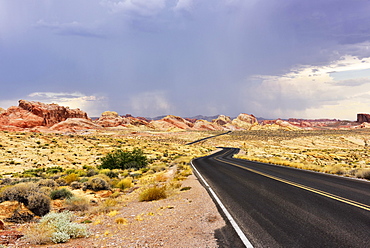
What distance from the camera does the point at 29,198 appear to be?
9.66m

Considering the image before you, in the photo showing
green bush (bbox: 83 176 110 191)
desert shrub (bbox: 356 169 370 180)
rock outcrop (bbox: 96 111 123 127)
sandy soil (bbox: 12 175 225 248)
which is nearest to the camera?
sandy soil (bbox: 12 175 225 248)

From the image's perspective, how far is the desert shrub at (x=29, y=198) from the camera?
31.7 ft

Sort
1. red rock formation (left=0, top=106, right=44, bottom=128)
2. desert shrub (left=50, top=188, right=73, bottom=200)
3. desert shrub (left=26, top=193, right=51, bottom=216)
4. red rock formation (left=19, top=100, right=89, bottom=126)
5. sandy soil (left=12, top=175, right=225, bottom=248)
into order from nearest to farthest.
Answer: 1. sandy soil (left=12, top=175, right=225, bottom=248)
2. desert shrub (left=26, top=193, right=51, bottom=216)
3. desert shrub (left=50, top=188, right=73, bottom=200)
4. red rock formation (left=0, top=106, right=44, bottom=128)
5. red rock formation (left=19, top=100, right=89, bottom=126)

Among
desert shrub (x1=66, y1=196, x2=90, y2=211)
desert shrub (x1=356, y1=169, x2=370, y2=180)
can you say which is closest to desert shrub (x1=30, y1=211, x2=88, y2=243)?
desert shrub (x1=66, y1=196, x2=90, y2=211)

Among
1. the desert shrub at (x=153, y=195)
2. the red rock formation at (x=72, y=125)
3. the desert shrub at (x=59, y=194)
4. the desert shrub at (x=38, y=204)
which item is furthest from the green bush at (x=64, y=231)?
the red rock formation at (x=72, y=125)

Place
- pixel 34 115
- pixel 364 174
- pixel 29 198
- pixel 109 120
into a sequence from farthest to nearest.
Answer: pixel 109 120 → pixel 34 115 → pixel 364 174 → pixel 29 198

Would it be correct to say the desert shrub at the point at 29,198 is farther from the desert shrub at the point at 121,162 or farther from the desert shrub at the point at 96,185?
the desert shrub at the point at 121,162

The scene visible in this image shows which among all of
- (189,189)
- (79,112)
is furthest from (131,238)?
(79,112)

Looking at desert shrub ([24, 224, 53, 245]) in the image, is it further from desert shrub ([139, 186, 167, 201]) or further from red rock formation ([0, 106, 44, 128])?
red rock formation ([0, 106, 44, 128])

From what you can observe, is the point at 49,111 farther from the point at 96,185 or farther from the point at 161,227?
the point at 161,227

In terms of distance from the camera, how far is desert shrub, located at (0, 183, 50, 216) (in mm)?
9648

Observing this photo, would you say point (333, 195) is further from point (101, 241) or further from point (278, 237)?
point (101, 241)

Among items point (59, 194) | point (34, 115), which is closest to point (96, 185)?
point (59, 194)

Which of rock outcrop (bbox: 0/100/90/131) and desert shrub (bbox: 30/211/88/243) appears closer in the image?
desert shrub (bbox: 30/211/88/243)
